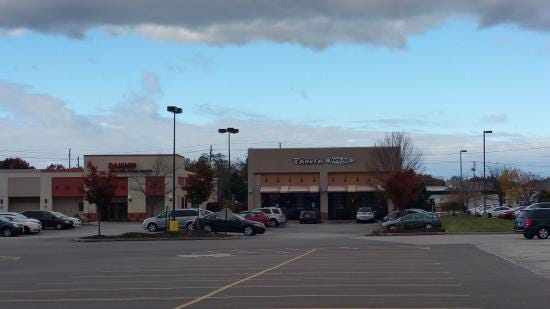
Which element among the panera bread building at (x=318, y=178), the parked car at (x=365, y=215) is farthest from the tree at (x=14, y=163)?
the parked car at (x=365, y=215)

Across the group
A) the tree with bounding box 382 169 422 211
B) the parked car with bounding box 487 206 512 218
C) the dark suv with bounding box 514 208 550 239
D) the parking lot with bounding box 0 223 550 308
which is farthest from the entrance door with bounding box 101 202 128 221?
the parking lot with bounding box 0 223 550 308

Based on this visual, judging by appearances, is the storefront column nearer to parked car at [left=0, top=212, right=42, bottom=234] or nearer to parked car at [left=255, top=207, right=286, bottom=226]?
parked car at [left=255, top=207, right=286, bottom=226]

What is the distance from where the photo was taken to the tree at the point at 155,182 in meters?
81.6

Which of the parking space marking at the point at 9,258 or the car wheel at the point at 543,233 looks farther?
the car wheel at the point at 543,233

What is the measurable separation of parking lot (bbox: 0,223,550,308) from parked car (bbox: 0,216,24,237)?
23.7 meters

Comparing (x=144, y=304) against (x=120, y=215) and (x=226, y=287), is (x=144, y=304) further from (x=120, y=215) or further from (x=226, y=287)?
(x=120, y=215)

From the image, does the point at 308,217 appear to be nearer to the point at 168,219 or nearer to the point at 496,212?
the point at 496,212

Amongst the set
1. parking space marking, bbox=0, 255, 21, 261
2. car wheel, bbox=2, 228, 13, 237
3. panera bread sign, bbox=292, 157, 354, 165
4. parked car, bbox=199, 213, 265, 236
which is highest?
panera bread sign, bbox=292, 157, 354, 165

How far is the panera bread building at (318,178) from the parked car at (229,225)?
109 feet

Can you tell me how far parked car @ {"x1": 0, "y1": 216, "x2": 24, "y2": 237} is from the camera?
49.2 meters

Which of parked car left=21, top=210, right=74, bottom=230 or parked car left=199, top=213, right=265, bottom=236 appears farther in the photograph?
parked car left=21, top=210, right=74, bottom=230

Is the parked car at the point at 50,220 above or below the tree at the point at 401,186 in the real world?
below

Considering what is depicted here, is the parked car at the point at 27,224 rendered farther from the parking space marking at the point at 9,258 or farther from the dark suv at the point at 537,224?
the dark suv at the point at 537,224

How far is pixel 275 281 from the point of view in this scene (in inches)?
655
